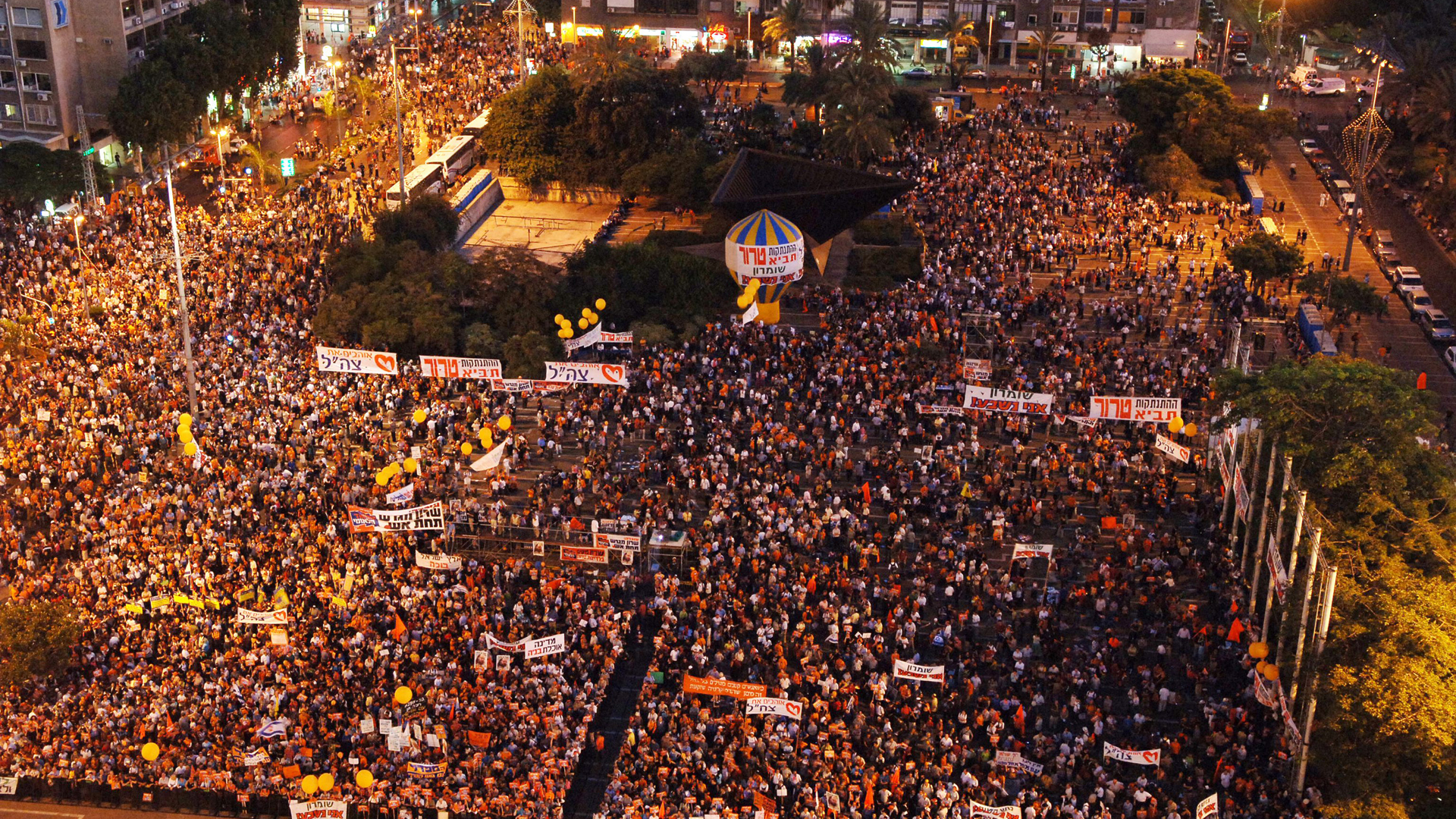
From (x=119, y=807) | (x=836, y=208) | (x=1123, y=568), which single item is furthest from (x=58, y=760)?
(x=836, y=208)

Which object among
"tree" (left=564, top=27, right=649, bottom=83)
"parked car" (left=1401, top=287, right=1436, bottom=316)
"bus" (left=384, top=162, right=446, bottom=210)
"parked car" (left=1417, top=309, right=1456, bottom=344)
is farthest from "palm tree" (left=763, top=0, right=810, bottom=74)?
"parked car" (left=1417, top=309, right=1456, bottom=344)

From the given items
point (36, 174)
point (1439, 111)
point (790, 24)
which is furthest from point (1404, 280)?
point (36, 174)

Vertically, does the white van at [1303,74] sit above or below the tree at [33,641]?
above

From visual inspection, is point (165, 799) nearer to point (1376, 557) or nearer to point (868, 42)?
point (1376, 557)

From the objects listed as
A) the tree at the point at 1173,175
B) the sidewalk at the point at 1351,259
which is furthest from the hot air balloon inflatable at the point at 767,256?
the tree at the point at 1173,175

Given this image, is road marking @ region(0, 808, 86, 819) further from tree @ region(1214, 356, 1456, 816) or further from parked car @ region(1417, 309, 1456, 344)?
parked car @ region(1417, 309, 1456, 344)

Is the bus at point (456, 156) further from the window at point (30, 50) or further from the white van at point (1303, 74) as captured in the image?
the white van at point (1303, 74)
